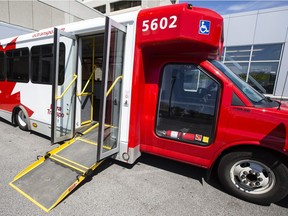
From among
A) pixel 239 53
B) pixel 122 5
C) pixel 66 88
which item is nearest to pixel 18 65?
pixel 66 88

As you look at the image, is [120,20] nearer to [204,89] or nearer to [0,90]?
[204,89]

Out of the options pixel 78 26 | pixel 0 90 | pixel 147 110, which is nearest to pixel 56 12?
pixel 0 90

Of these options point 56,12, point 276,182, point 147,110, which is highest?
point 56,12

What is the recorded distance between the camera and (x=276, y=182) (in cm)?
230

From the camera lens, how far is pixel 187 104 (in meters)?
2.78

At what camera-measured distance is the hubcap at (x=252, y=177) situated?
93.3 inches

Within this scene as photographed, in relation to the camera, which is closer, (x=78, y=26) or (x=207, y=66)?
(x=207, y=66)

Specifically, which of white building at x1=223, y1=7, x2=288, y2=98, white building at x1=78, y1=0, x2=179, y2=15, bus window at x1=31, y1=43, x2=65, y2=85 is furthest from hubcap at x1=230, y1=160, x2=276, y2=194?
white building at x1=78, y1=0, x2=179, y2=15

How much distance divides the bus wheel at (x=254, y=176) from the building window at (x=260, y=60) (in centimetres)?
846

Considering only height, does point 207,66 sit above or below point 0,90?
above

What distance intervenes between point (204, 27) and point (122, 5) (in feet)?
104

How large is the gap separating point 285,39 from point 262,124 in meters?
9.98

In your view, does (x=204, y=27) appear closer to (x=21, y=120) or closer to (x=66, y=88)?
(x=66, y=88)

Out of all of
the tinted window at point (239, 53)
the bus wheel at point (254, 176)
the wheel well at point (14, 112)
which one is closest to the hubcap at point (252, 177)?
the bus wheel at point (254, 176)
